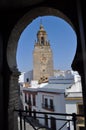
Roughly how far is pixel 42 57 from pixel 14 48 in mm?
34843

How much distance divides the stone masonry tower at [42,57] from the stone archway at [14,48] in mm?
30526

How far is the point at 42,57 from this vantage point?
37.8 m

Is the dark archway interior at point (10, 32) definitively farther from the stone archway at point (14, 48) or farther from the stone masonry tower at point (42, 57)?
the stone masonry tower at point (42, 57)

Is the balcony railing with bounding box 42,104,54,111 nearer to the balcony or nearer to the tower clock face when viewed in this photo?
the balcony

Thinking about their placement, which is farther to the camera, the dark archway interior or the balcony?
the balcony

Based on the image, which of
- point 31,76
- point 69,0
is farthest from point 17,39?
point 31,76

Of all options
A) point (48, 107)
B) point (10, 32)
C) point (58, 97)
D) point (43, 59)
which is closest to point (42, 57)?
point (43, 59)

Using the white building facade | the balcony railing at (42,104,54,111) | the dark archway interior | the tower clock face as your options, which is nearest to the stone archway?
the dark archway interior

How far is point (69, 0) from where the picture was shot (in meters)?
2.49

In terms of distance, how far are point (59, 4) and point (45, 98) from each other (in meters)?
12.9

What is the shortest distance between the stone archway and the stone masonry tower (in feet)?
100

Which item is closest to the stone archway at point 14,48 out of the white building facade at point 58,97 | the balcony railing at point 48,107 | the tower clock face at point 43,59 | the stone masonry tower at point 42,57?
the white building facade at point 58,97

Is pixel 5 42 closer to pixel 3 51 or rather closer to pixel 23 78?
pixel 3 51

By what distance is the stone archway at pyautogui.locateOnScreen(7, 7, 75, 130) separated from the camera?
108 inches
